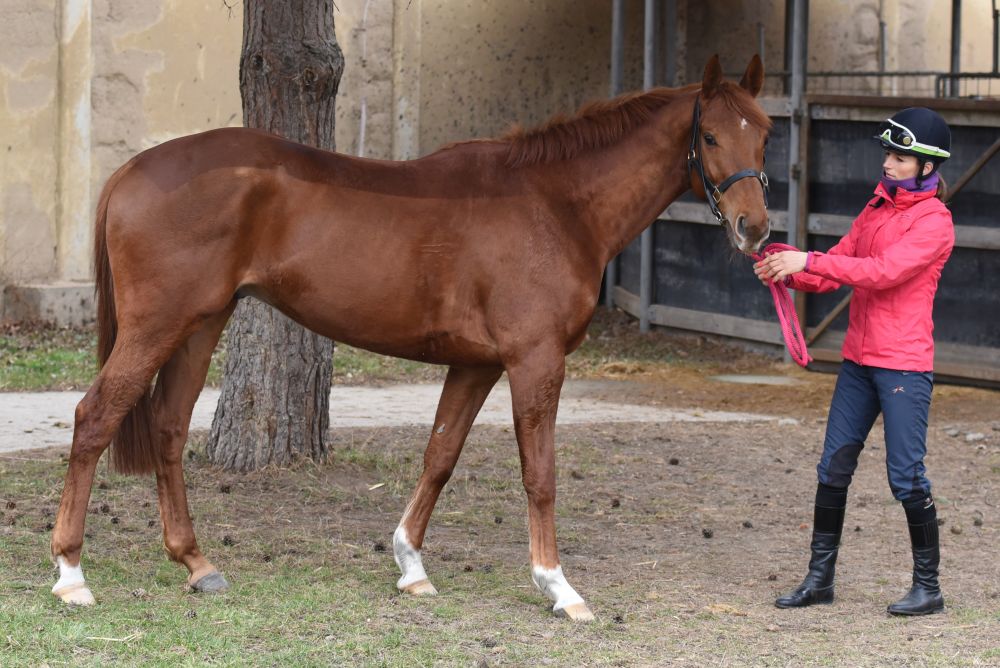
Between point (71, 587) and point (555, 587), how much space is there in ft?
5.54

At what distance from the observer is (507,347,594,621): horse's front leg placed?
15.5 ft

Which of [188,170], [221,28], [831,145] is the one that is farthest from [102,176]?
[188,170]

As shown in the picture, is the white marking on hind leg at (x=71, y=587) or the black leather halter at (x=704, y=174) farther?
the black leather halter at (x=704, y=174)

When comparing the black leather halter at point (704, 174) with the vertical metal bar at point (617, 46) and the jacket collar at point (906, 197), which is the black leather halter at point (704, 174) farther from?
the vertical metal bar at point (617, 46)

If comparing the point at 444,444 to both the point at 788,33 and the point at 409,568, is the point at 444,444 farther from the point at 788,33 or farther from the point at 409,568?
the point at 788,33

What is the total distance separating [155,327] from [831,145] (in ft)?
24.0

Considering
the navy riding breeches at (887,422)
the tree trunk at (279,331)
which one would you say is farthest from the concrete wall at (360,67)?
the navy riding breeches at (887,422)

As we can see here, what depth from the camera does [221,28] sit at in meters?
11.5

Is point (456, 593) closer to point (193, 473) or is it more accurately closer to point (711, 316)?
point (193, 473)

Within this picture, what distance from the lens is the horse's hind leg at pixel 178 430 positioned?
4.92m

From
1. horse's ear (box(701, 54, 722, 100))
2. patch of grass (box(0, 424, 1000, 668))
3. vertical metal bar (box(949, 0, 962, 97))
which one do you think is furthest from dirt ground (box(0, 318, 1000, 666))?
vertical metal bar (box(949, 0, 962, 97))

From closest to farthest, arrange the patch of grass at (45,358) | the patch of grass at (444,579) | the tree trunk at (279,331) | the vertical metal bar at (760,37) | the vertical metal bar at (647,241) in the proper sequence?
1. the patch of grass at (444,579)
2. the tree trunk at (279,331)
3. the patch of grass at (45,358)
4. the vertical metal bar at (647,241)
5. the vertical metal bar at (760,37)

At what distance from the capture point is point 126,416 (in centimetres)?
485

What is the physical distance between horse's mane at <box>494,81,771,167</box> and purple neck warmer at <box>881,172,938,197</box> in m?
0.50
